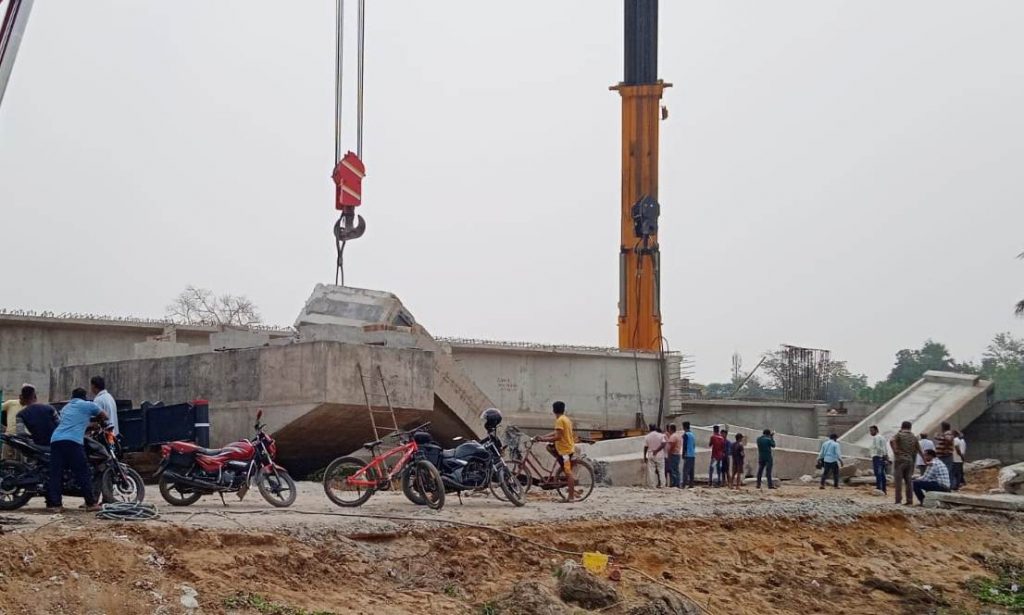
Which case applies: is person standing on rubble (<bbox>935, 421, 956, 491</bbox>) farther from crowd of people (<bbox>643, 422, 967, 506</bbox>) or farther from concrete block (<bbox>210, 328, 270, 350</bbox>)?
concrete block (<bbox>210, 328, 270, 350</bbox>)

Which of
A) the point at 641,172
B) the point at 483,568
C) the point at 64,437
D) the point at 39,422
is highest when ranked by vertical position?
the point at 641,172

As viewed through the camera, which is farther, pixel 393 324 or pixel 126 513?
pixel 393 324

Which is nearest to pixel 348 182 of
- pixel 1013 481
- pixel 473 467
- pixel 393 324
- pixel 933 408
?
pixel 393 324

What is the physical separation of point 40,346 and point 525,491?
16296mm

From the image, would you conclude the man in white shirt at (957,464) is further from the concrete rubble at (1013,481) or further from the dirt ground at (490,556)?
the dirt ground at (490,556)

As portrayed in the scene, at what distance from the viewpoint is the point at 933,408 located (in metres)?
37.0

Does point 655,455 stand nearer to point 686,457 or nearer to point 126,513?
point 686,457

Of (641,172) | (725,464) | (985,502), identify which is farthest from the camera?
(641,172)

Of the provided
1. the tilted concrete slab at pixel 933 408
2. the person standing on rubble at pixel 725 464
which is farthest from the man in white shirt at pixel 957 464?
the tilted concrete slab at pixel 933 408

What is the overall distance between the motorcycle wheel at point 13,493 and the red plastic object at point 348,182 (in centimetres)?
1253

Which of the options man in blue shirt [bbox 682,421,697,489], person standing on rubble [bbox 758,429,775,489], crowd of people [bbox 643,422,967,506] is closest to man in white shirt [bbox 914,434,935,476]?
crowd of people [bbox 643,422,967,506]

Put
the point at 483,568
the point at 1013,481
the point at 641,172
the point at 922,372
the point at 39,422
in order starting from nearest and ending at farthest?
the point at 483,568 < the point at 39,422 < the point at 1013,481 < the point at 641,172 < the point at 922,372

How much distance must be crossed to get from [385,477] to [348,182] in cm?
1090

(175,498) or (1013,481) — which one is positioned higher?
(175,498)
